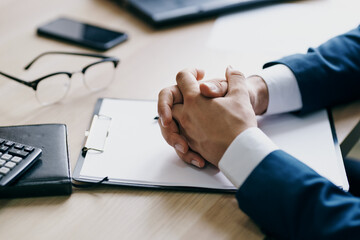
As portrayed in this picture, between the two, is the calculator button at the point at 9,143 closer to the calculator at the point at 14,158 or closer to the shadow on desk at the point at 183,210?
the calculator at the point at 14,158

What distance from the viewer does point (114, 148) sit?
30.1 inches

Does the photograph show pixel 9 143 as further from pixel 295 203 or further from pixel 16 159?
pixel 295 203

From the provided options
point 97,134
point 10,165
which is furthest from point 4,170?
point 97,134

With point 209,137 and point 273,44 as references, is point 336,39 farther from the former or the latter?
point 209,137

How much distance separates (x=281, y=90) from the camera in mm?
859

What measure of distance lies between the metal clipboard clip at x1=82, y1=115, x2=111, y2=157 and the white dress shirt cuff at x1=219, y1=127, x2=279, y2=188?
234mm

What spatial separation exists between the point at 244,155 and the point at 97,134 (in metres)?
0.29

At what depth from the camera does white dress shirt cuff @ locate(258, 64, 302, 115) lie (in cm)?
85

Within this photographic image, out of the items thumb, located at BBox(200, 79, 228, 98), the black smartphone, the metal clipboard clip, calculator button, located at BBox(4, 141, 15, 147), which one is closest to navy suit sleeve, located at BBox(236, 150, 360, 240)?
thumb, located at BBox(200, 79, 228, 98)

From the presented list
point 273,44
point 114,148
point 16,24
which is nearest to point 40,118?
point 114,148

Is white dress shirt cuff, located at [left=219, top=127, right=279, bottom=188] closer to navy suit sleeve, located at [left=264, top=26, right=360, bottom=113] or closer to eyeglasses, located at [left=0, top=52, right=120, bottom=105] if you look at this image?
navy suit sleeve, located at [left=264, top=26, right=360, bottom=113]

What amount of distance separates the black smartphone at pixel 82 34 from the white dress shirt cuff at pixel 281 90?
1.41 feet

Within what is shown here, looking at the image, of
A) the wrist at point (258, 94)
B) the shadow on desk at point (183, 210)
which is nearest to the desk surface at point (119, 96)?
the shadow on desk at point (183, 210)

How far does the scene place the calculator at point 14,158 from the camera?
644mm
